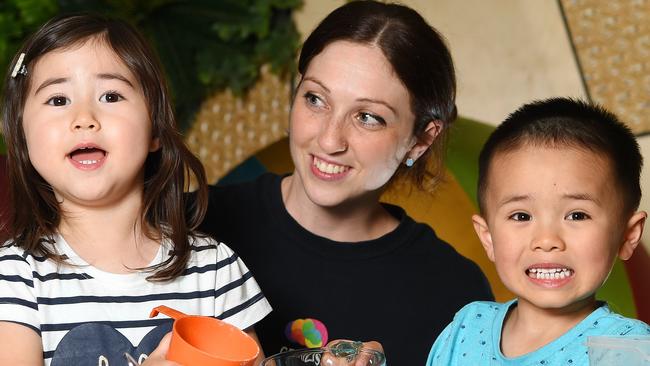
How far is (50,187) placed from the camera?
1551mm

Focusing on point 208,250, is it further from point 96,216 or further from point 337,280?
point 337,280

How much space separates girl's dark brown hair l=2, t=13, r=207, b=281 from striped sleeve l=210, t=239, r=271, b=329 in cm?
7

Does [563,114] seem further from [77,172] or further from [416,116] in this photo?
[77,172]

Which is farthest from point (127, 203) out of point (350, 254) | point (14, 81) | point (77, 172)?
point (350, 254)

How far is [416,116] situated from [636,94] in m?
1.18

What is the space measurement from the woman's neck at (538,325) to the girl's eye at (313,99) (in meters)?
0.56

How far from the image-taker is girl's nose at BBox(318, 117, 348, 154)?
180 cm

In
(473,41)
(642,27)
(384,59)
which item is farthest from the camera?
(473,41)

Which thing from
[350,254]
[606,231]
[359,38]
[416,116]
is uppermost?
[359,38]

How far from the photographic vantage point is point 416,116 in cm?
192

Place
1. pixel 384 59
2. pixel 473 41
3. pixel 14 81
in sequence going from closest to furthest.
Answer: pixel 14 81
pixel 384 59
pixel 473 41

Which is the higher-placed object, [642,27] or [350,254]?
[642,27]

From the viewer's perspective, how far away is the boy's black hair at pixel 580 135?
148 cm

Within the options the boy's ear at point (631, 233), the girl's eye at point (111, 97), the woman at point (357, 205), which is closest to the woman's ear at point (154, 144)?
the girl's eye at point (111, 97)
